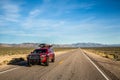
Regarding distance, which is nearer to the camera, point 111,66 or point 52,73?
point 52,73

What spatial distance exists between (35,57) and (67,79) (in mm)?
6739

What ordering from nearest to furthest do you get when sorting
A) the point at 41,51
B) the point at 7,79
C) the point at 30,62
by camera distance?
the point at 7,79 → the point at 30,62 → the point at 41,51

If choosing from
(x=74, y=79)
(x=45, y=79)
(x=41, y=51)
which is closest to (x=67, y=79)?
(x=74, y=79)

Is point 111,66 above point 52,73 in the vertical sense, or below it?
below

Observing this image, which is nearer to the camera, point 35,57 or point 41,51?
point 35,57

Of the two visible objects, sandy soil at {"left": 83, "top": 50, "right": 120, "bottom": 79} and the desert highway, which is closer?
the desert highway

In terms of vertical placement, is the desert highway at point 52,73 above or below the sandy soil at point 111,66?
above

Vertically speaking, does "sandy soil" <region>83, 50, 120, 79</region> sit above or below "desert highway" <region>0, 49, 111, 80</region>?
below

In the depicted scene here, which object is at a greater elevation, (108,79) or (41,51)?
(41,51)

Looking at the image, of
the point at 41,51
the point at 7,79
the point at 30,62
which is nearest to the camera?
the point at 7,79

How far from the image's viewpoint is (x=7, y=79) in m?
9.06

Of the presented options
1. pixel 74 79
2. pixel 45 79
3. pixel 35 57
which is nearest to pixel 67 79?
pixel 74 79

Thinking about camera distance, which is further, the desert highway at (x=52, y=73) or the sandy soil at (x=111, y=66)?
the sandy soil at (x=111, y=66)

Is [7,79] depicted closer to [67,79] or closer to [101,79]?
A: [67,79]
